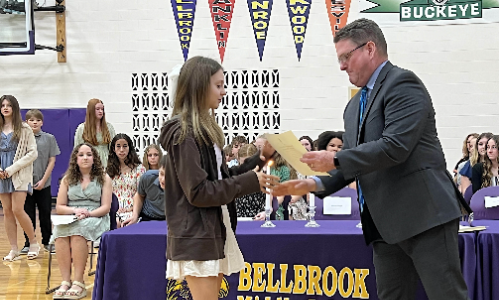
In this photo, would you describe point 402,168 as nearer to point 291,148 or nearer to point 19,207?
point 291,148

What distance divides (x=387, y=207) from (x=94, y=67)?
28.1ft

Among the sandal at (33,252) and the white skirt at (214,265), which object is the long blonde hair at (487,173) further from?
the sandal at (33,252)

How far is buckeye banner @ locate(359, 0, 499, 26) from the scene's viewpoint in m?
9.01

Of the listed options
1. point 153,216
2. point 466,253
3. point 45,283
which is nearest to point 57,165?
point 45,283

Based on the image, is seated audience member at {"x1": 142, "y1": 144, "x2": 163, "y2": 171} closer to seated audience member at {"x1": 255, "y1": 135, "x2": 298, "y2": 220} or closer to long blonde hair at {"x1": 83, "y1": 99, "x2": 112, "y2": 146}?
seated audience member at {"x1": 255, "y1": 135, "x2": 298, "y2": 220}

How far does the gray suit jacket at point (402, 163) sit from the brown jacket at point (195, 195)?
0.46 metres

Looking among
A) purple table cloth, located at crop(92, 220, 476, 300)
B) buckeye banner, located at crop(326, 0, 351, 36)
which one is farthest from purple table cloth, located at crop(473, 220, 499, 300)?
buckeye banner, located at crop(326, 0, 351, 36)

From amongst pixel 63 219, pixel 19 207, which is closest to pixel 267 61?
pixel 19 207

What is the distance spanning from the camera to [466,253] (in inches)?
126

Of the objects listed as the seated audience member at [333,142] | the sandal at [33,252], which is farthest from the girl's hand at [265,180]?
the sandal at [33,252]

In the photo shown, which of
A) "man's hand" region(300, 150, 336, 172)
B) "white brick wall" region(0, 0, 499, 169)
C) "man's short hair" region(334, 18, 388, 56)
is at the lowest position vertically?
"man's hand" region(300, 150, 336, 172)

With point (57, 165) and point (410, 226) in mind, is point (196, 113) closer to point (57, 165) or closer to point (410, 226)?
point (410, 226)

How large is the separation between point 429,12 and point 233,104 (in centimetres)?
345

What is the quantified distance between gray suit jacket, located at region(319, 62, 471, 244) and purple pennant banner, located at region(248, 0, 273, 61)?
740 cm
